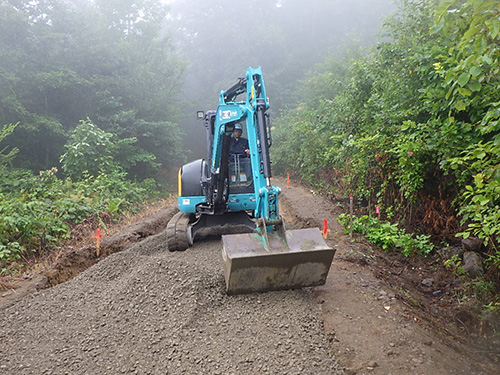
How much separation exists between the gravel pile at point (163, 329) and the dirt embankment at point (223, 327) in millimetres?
12

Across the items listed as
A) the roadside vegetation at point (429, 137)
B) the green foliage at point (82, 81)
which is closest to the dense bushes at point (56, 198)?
the green foliage at point (82, 81)

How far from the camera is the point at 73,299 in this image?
4.94 meters

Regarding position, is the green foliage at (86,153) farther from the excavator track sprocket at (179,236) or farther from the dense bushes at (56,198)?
the excavator track sprocket at (179,236)

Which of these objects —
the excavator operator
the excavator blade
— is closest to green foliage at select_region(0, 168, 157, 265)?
the excavator operator

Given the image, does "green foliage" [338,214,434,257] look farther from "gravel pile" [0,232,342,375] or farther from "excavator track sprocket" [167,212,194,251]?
"excavator track sprocket" [167,212,194,251]

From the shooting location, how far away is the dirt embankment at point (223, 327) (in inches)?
133

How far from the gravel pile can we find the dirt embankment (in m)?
0.01

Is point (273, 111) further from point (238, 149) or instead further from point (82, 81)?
point (238, 149)

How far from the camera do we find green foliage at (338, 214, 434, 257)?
20.2 feet

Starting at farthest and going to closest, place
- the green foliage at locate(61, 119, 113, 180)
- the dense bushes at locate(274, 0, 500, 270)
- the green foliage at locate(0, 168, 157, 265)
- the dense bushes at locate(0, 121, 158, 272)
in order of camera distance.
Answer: the green foliage at locate(61, 119, 113, 180), the dense bushes at locate(0, 121, 158, 272), the green foliage at locate(0, 168, 157, 265), the dense bushes at locate(274, 0, 500, 270)

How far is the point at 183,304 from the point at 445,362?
2.72 meters

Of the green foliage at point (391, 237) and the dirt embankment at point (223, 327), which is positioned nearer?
the dirt embankment at point (223, 327)

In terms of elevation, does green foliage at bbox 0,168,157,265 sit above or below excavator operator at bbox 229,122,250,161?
below

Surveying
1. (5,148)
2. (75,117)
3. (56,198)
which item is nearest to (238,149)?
(56,198)
